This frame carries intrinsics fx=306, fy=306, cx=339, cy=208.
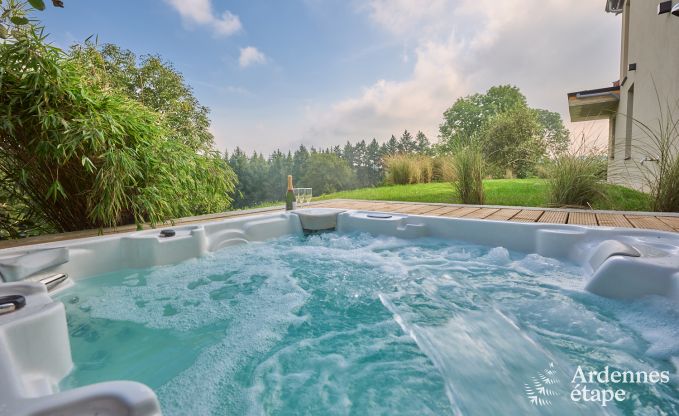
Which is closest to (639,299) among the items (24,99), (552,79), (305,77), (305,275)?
(305,275)

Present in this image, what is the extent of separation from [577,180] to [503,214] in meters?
0.94

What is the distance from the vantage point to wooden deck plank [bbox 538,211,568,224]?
2135 mm

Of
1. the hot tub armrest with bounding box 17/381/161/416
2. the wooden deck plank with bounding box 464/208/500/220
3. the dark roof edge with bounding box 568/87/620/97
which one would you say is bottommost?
the hot tub armrest with bounding box 17/381/161/416

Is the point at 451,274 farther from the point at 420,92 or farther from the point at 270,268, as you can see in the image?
the point at 420,92

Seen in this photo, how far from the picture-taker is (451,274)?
5.56 feet

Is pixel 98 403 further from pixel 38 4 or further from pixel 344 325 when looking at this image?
pixel 344 325

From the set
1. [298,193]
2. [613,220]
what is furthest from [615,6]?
[298,193]

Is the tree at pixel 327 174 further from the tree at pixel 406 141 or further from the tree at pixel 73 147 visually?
the tree at pixel 73 147

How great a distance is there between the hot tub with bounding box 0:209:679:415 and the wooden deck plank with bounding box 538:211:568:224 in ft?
0.93

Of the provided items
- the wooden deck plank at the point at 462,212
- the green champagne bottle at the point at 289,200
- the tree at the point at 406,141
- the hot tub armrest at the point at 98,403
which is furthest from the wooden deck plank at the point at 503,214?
the tree at the point at 406,141

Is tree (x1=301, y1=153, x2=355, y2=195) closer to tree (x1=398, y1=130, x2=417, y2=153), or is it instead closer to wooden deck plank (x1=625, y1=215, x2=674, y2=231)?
tree (x1=398, y1=130, x2=417, y2=153)

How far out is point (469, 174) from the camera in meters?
3.37

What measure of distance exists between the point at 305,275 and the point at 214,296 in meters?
0.50

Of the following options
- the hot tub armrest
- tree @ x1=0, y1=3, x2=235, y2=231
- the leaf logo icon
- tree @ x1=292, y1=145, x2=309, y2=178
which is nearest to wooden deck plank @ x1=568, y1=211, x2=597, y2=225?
the leaf logo icon
